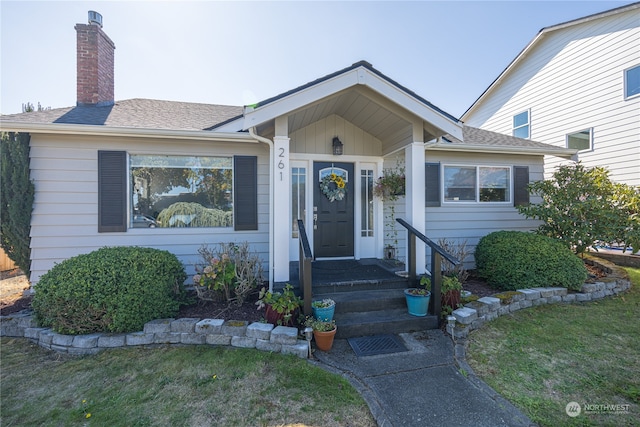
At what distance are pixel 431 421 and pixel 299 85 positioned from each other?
159 inches

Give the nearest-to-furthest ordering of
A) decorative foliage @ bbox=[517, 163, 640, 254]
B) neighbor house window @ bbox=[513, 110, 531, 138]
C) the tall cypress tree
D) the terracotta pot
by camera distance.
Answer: the terracotta pot, the tall cypress tree, decorative foliage @ bbox=[517, 163, 640, 254], neighbor house window @ bbox=[513, 110, 531, 138]

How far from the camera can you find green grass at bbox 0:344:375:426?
2.34 m

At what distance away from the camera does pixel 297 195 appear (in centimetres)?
558

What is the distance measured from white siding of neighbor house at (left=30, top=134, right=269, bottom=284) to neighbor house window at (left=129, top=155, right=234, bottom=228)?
174 millimetres

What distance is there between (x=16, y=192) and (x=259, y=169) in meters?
3.78

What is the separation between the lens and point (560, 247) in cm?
514

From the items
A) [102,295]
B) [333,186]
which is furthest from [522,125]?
[102,295]

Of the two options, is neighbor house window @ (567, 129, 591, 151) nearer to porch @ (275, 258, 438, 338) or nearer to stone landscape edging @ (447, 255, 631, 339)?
stone landscape edging @ (447, 255, 631, 339)

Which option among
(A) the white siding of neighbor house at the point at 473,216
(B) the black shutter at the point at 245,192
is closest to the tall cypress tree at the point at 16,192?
(B) the black shutter at the point at 245,192

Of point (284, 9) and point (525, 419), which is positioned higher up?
point (284, 9)

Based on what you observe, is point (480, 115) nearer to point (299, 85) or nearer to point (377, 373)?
point (299, 85)

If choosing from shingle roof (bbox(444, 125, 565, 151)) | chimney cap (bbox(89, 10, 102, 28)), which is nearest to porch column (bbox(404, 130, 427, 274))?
shingle roof (bbox(444, 125, 565, 151))

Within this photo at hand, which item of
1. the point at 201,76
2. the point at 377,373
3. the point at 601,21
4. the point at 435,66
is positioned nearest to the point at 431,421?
the point at 377,373

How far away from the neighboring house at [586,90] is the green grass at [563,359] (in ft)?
18.8
